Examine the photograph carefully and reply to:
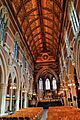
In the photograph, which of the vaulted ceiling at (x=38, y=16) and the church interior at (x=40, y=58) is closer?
the church interior at (x=40, y=58)

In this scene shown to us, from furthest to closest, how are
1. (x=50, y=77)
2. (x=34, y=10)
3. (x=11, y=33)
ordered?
(x=50, y=77), (x=34, y=10), (x=11, y=33)

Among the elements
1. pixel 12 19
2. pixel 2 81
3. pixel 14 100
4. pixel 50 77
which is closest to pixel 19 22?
pixel 12 19

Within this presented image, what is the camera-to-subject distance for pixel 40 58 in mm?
32719

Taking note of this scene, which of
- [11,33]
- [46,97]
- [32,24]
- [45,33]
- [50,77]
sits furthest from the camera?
[50,77]

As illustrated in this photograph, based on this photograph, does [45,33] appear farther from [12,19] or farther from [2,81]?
[2,81]

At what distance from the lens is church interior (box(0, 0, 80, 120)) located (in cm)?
1135

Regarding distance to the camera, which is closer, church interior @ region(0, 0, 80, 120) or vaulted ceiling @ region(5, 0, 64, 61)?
church interior @ region(0, 0, 80, 120)

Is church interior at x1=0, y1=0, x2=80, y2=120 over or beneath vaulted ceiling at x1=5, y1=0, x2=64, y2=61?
beneath

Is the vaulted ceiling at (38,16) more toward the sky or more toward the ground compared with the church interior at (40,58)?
more toward the sky

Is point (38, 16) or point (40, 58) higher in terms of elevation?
point (38, 16)

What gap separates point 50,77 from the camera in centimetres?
3178

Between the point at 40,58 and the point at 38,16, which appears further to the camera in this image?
the point at 40,58

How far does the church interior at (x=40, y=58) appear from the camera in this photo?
1135 centimetres

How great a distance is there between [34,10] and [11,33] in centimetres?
525
